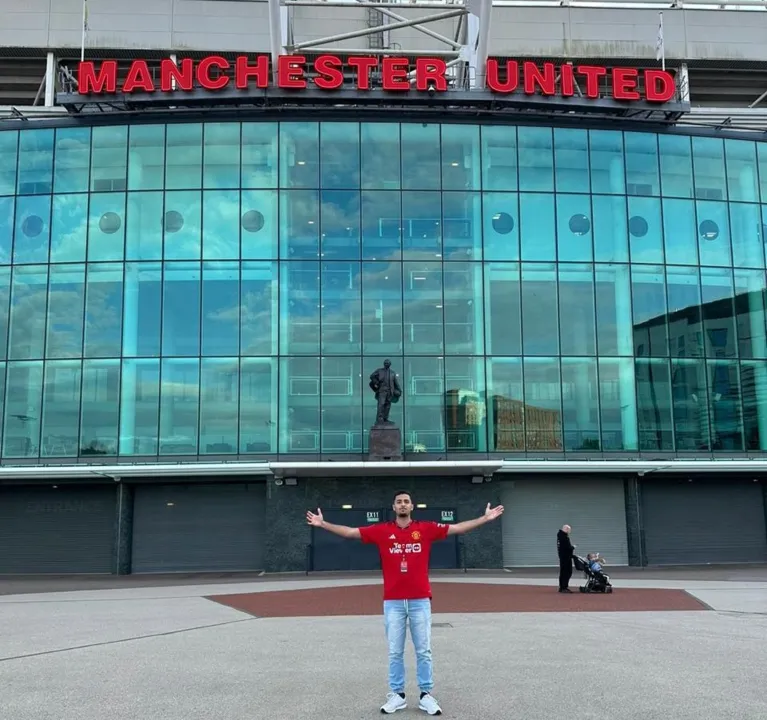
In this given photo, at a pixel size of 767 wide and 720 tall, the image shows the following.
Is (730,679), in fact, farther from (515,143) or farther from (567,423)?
(515,143)

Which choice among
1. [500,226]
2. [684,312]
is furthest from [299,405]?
[684,312]

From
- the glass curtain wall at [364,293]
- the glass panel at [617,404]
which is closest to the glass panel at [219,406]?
the glass curtain wall at [364,293]

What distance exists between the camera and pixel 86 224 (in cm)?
3091

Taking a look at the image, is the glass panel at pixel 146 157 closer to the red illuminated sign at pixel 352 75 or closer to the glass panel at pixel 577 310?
the red illuminated sign at pixel 352 75

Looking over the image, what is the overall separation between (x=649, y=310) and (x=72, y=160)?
2098 cm

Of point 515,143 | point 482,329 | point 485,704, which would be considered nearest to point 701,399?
point 482,329

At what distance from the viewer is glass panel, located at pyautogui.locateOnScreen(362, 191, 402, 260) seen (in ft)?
100

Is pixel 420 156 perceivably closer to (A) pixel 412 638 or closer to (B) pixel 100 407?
(B) pixel 100 407

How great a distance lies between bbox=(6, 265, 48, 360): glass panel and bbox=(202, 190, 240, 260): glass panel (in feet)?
19.0

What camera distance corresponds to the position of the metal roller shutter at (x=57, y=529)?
1186 inches

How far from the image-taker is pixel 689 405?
30781 mm

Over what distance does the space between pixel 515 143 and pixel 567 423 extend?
397 inches

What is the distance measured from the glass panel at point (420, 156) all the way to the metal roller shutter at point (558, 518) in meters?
10.8

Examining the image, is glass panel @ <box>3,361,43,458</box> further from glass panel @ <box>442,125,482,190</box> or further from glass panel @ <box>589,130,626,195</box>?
glass panel @ <box>589,130,626,195</box>
